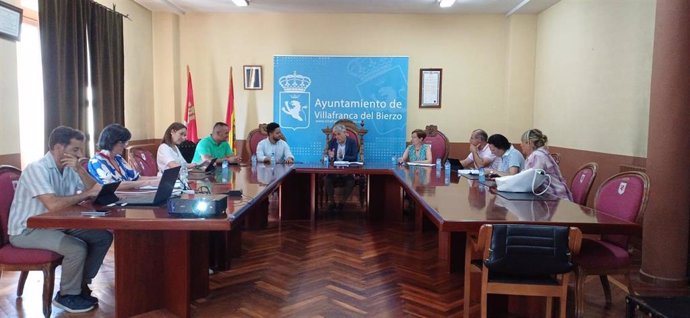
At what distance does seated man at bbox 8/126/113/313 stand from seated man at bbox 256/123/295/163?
105 inches

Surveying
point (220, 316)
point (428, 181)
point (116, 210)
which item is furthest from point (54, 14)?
point (428, 181)

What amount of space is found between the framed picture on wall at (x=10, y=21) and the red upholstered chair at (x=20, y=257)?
1.71m

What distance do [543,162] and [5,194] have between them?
3.20 m

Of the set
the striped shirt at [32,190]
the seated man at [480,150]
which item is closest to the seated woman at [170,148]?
the striped shirt at [32,190]

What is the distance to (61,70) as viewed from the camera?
4.24m

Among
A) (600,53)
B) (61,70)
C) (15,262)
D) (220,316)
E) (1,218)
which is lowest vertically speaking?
(220,316)

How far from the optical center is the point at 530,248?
189cm

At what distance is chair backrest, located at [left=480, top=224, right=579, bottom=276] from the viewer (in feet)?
6.15

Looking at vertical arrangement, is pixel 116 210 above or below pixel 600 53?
below

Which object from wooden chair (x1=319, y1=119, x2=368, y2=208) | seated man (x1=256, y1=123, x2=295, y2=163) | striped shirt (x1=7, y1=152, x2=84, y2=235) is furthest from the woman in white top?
wooden chair (x1=319, y1=119, x2=368, y2=208)

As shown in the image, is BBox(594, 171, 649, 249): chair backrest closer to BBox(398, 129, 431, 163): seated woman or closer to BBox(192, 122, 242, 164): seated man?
BBox(398, 129, 431, 163): seated woman

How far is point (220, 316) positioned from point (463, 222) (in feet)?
4.60

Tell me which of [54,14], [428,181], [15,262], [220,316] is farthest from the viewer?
[54,14]

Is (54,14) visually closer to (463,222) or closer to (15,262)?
(15,262)
